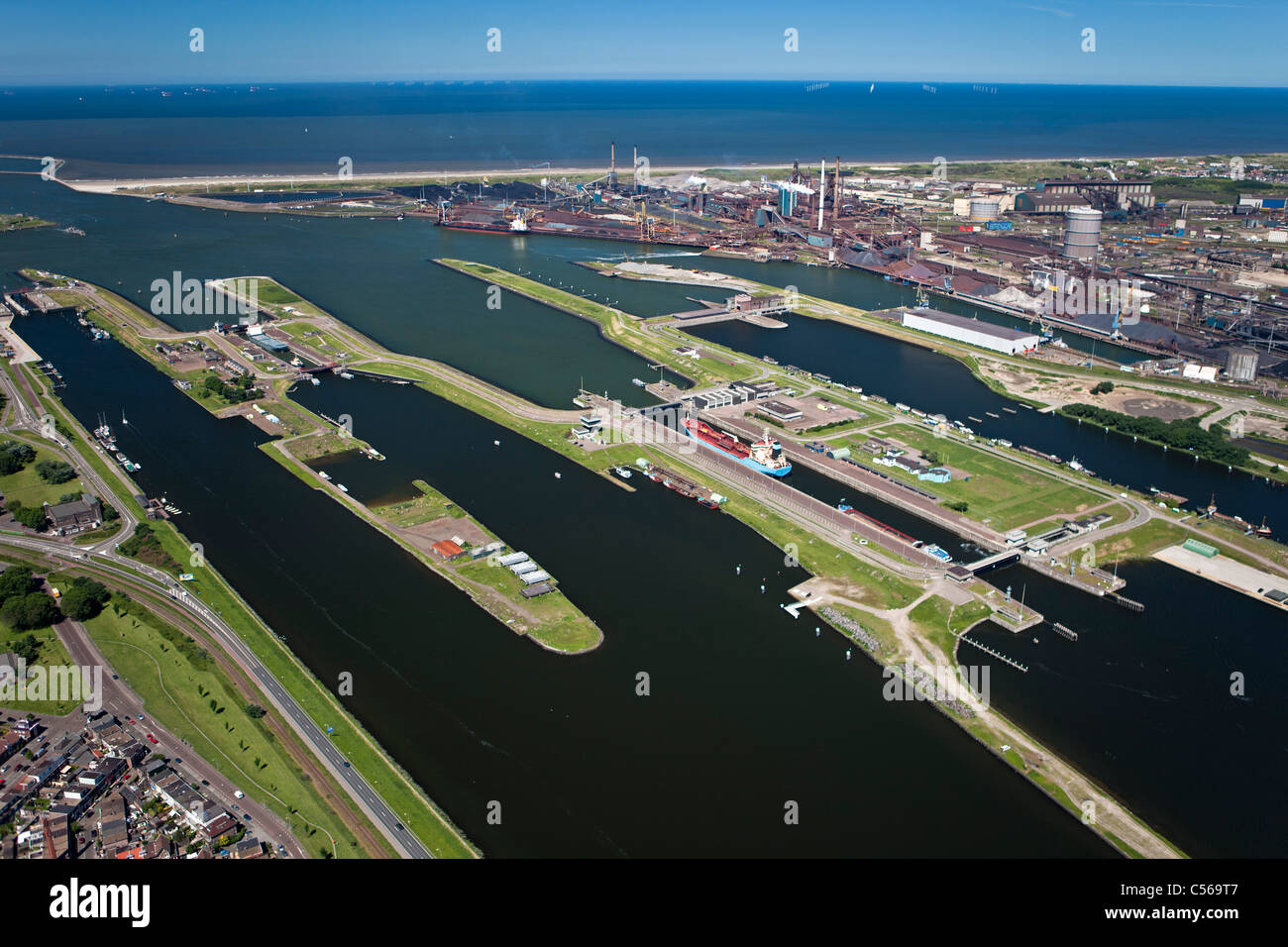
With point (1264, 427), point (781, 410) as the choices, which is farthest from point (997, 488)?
point (1264, 427)

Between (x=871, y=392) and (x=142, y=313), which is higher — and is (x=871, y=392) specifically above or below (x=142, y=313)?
below

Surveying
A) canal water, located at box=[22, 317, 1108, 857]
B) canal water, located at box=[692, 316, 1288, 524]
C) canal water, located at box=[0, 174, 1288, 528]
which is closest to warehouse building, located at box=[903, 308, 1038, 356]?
canal water, located at box=[692, 316, 1288, 524]

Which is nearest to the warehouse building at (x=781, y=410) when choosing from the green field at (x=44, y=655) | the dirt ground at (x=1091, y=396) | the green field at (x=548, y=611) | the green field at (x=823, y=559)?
the green field at (x=823, y=559)

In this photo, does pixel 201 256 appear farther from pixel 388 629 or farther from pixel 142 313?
pixel 388 629

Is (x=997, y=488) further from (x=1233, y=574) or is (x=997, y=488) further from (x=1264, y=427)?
(x=1264, y=427)

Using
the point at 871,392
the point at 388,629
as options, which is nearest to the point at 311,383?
the point at 388,629

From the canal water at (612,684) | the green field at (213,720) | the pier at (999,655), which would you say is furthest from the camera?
the pier at (999,655)

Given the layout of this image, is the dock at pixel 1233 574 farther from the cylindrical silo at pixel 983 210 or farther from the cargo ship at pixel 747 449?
the cylindrical silo at pixel 983 210
